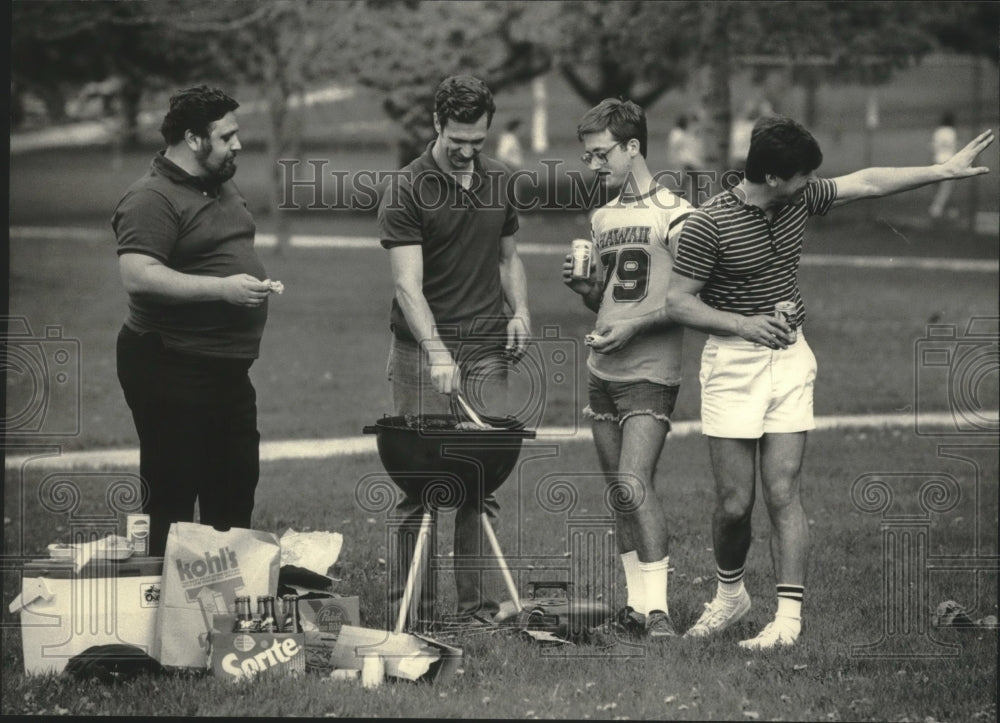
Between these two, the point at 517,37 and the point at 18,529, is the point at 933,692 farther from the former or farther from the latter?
the point at 517,37

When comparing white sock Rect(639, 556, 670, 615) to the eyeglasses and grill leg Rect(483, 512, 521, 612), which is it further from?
the eyeglasses

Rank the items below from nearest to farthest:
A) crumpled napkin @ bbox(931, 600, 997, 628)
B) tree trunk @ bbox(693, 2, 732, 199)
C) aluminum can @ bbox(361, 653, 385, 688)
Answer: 1. aluminum can @ bbox(361, 653, 385, 688)
2. crumpled napkin @ bbox(931, 600, 997, 628)
3. tree trunk @ bbox(693, 2, 732, 199)

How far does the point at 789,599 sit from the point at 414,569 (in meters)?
1.47

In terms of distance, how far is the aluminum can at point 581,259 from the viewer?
6113 mm

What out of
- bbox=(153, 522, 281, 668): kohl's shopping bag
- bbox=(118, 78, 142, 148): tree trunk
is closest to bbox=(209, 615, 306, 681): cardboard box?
bbox=(153, 522, 281, 668): kohl's shopping bag

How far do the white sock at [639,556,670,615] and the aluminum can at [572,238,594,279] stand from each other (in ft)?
3.90


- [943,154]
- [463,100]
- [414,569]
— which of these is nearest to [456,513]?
[414,569]

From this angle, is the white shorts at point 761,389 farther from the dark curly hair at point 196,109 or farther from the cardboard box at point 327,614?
the dark curly hair at point 196,109

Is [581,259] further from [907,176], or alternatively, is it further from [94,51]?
[94,51]

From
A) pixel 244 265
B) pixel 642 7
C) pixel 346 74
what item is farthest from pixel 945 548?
pixel 346 74

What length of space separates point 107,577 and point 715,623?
2.39m

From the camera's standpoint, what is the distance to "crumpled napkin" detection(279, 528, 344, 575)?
6453mm

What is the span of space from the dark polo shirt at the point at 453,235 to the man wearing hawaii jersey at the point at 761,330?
0.84 metres

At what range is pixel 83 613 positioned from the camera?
5.68m
